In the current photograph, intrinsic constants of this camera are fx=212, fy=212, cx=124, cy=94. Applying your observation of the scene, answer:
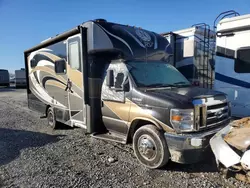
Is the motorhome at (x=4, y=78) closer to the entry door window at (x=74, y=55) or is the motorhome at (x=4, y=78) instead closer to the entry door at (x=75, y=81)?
the entry door at (x=75, y=81)

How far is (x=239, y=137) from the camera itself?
3.53 meters

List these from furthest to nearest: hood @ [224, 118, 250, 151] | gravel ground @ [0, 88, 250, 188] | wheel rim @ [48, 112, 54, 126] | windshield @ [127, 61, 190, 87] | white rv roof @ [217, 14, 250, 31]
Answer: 1. wheel rim @ [48, 112, 54, 126]
2. white rv roof @ [217, 14, 250, 31]
3. windshield @ [127, 61, 190, 87]
4. gravel ground @ [0, 88, 250, 188]
5. hood @ [224, 118, 250, 151]

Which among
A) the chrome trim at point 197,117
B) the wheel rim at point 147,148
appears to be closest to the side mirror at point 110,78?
the wheel rim at point 147,148

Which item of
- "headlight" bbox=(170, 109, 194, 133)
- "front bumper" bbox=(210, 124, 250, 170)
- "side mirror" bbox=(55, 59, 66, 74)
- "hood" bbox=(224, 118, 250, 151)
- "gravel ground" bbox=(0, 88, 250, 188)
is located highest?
"side mirror" bbox=(55, 59, 66, 74)

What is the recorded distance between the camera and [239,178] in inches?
140

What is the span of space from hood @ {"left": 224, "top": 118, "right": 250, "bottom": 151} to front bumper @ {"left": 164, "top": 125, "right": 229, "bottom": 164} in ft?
1.12

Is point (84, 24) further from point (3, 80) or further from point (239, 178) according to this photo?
point (3, 80)

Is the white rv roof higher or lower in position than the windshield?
higher

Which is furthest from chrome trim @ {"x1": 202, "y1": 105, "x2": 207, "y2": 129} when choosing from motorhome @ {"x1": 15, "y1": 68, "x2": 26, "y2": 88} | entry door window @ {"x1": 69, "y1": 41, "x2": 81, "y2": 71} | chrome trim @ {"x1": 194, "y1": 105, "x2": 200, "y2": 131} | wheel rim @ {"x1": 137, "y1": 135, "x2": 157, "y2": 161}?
motorhome @ {"x1": 15, "y1": 68, "x2": 26, "y2": 88}

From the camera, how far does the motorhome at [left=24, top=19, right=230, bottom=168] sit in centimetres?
379

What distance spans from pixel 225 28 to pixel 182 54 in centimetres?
256

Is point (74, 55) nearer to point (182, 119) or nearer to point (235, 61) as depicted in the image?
point (182, 119)

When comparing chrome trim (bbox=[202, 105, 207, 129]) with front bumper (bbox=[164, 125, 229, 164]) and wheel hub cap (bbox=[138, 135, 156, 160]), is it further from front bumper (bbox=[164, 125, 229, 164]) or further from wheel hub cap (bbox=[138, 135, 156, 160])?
wheel hub cap (bbox=[138, 135, 156, 160])

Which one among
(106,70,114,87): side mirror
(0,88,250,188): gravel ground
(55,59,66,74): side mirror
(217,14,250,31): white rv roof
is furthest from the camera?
(55,59,66,74): side mirror
